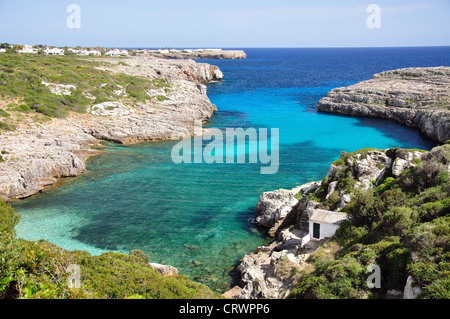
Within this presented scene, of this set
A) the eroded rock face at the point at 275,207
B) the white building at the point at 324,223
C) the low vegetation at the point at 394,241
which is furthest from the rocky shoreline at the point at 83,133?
the low vegetation at the point at 394,241

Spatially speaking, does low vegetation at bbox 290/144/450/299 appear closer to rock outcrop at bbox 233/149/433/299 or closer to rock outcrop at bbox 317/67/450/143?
rock outcrop at bbox 233/149/433/299

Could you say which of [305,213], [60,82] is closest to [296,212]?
[305,213]

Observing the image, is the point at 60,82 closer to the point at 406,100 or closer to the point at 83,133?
the point at 83,133

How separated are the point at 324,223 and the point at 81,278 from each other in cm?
1310

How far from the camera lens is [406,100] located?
63.4 meters

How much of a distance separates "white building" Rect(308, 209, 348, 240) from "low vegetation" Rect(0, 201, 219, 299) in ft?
26.8

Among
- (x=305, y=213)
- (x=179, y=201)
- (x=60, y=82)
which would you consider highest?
(x=60, y=82)

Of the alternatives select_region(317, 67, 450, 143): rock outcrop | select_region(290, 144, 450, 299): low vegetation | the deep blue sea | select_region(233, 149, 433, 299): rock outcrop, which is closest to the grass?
the deep blue sea

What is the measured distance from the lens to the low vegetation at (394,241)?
13250 mm

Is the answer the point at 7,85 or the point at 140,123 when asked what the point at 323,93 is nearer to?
the point at 140,123

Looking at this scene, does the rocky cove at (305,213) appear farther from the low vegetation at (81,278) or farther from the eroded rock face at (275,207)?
the low vegetation at (81,278)

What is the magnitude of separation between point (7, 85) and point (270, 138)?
38.8 m

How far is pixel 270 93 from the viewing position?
9238 centimetres
